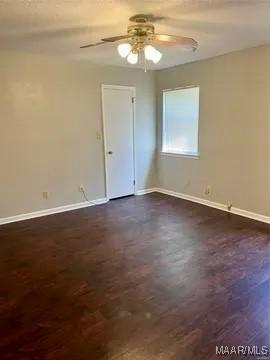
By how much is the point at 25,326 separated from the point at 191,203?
12.0ft

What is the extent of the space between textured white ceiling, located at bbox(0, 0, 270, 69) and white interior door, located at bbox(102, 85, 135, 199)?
1181 mm

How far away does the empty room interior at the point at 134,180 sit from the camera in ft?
7.06

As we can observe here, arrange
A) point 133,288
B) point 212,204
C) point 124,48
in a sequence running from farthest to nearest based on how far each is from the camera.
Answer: point 212,204, point 124,48, point 133,288

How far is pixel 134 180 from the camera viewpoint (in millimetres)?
5773

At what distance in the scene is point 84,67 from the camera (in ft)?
15.7

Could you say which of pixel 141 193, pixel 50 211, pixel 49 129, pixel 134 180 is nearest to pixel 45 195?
pixel 50 211

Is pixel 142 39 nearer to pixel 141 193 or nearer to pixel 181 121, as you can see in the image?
pixel 181 121

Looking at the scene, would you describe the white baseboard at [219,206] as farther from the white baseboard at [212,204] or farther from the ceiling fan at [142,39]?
the ceiling fan at [142,39]

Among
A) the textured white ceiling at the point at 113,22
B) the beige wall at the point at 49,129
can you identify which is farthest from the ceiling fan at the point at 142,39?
the beige wall at the point at 49,129

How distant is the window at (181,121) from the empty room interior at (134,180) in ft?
0.10

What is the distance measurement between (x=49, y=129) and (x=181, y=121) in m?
2.40

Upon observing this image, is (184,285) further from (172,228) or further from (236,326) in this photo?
(172,228)

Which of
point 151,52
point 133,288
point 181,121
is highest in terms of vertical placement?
point 151,52

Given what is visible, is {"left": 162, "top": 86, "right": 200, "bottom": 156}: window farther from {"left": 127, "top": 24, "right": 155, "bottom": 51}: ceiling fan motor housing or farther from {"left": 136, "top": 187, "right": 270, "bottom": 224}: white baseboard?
{"left": 127, "top": 24, "right": 155, "bottom": 51}: ceiling fan motor housing
